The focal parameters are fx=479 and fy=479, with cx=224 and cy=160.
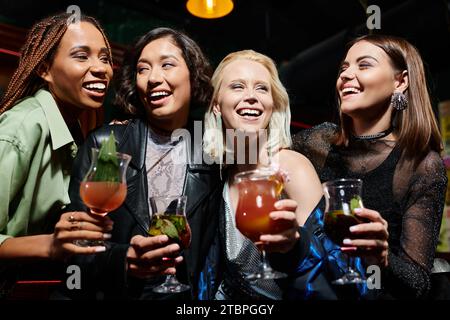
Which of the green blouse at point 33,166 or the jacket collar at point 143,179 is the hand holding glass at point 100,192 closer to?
the jacket collar at point 143,179

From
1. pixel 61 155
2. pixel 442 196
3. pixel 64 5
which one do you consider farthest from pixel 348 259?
pixel 64 5

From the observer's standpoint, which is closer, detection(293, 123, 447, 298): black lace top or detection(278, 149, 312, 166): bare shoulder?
detection(293, 123, 447, 298): black lace top

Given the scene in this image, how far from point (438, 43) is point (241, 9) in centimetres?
312

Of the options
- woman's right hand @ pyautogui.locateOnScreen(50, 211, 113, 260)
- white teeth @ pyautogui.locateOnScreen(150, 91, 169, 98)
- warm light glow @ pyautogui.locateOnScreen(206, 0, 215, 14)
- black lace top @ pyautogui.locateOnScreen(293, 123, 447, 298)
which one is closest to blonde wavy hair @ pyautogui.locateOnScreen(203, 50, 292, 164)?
white teeth @ pyautogui.locateOnScreen(150, 91, 169, 98)

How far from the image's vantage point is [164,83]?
7.95 feet

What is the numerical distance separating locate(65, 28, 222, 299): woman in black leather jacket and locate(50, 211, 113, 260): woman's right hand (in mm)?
155

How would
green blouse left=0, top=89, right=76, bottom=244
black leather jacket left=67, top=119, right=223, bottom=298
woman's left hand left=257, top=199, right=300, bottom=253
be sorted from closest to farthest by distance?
woman's left hand left=257, top=199, right=300, bottom=253
black leather jacket left=67, top=119, right=223, bottom=298
green blouse left=0, top=89, right=76, bottom=244

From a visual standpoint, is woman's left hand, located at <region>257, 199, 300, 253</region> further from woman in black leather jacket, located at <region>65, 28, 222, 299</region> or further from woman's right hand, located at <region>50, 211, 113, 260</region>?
woman's right hand, located at <region>50, 211, 113, 260</region>

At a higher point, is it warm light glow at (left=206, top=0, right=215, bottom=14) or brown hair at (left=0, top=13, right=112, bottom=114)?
warm light glow at (left=206, top=0, right=215, bottom=14)

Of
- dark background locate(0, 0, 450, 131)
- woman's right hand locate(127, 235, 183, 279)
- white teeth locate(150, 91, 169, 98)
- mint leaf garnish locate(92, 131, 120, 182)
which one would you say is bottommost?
woman's right hand locate(127, 235, 183, 279)

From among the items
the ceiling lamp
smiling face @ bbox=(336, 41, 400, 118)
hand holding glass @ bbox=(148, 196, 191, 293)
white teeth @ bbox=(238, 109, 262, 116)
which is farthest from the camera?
the ceiling lamp

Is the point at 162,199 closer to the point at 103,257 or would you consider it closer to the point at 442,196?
the point at 103,257

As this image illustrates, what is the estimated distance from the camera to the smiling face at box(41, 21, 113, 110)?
2.47 metres

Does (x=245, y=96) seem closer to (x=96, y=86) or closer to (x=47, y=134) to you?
(x=96, y=86)
